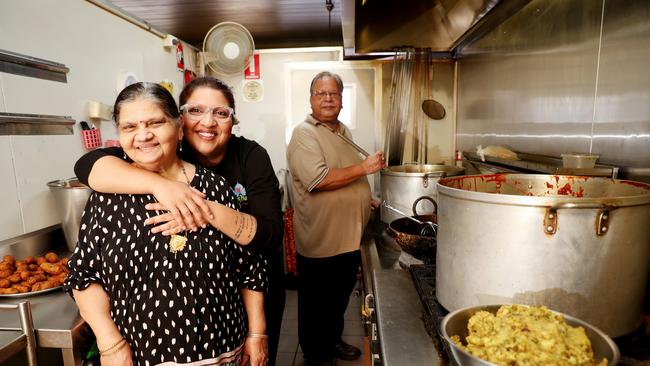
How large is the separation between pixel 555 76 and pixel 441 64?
6.74 ft

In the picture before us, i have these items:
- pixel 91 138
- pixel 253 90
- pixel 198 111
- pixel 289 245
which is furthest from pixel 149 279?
pixel 253 90

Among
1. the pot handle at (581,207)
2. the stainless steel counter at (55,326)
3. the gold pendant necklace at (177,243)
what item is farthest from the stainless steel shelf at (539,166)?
the stainless steel counter at (55,326)

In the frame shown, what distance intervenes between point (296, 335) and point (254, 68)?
258 centimetres

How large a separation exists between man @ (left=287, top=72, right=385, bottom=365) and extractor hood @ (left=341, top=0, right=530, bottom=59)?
0.47 metres

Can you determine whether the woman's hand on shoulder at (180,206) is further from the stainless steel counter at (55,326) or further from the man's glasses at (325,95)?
the man's glasses at (325,95)

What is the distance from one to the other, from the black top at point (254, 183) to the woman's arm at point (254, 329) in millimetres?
176

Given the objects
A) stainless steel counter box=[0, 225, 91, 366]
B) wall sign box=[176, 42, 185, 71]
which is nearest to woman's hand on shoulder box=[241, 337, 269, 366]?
stainless steel counter box=[0, 225, 91, 366]

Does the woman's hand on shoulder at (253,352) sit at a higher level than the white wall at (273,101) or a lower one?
lower

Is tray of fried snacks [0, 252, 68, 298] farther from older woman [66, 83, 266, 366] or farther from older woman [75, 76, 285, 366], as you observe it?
older woman [75, 76, 285, 366]

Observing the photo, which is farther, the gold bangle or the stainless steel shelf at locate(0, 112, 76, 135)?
the stainless steel shelf at locate(0, 112, 76, 135)

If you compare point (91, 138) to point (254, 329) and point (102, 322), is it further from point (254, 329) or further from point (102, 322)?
point (254, 329)

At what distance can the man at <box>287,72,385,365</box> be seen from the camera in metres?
2.22

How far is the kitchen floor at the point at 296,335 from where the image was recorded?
8.61 ft

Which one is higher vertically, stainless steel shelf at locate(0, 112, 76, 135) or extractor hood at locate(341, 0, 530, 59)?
extractor hood at locate(341, 0, 530, 59)
